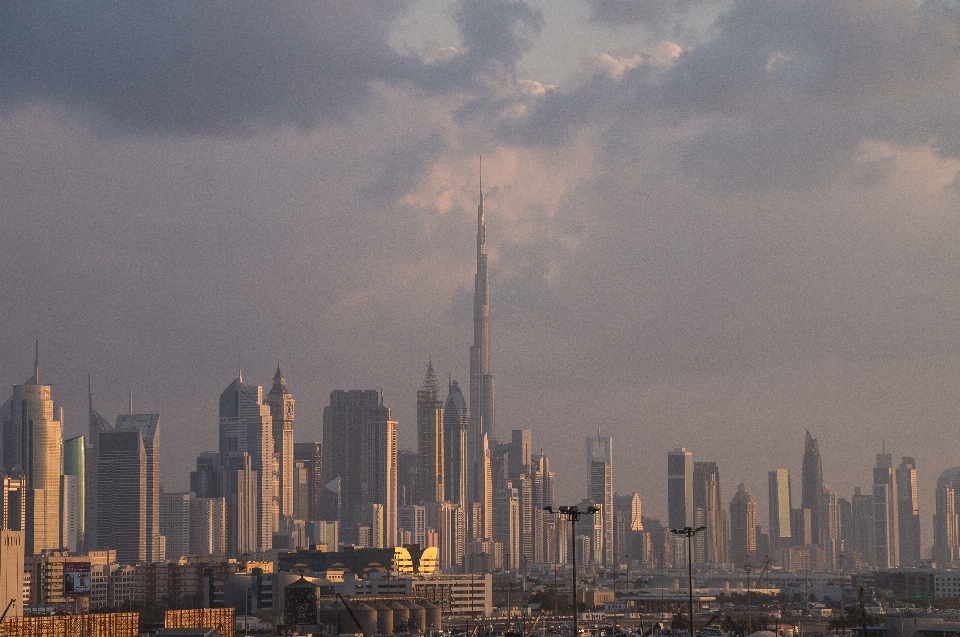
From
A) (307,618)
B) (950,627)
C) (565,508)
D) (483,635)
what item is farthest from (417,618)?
(565,508)

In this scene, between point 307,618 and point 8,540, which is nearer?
point 8,540

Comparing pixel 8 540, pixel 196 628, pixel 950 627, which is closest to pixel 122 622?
pixel 196 628

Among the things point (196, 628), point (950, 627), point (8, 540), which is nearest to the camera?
point (196, 628)

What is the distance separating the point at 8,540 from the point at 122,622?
52.7 ft

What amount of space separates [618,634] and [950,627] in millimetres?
25321

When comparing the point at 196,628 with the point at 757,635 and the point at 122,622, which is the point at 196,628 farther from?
the point at 757,635

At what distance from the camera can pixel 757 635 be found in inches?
3932

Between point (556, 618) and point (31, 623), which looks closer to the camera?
point (31, 623)

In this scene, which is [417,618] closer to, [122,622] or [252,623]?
[252,623]

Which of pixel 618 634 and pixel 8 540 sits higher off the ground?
pixel 8 540

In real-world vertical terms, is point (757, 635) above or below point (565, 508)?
below

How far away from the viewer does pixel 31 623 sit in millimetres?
89500

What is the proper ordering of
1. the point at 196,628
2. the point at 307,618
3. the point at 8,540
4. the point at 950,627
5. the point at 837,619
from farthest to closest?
the point at 837,619
the point at 307,618
the point at 950,627
the point at 8,540
the point at 196,628

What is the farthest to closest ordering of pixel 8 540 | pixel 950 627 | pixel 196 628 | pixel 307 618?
pixel 307 618 → pixel 950 627 → pixel 8 540 → pixel 196 628
